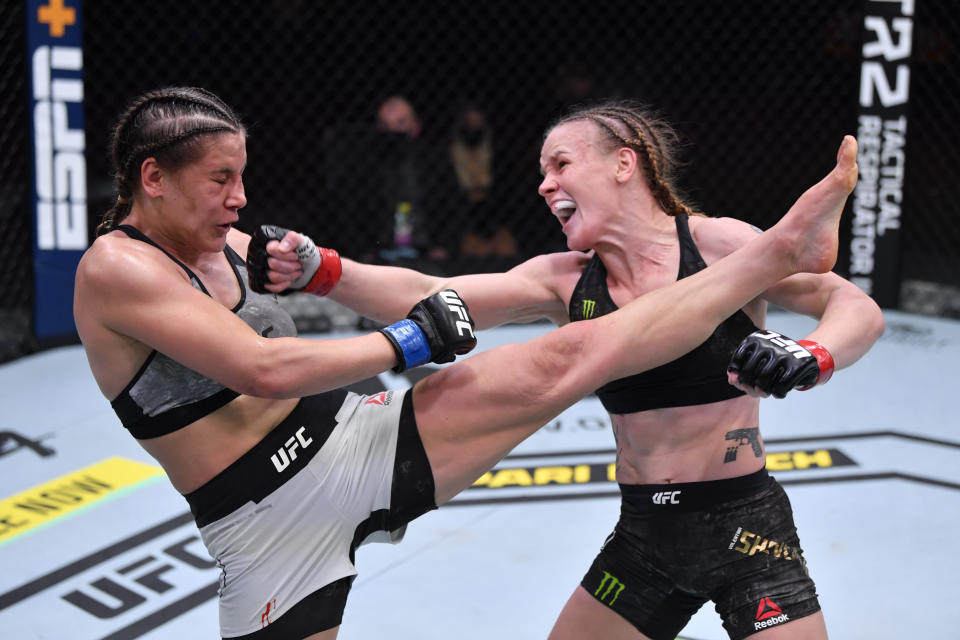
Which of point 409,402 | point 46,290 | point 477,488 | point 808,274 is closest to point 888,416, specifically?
point 477,488

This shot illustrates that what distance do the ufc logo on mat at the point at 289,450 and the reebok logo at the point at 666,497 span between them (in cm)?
61

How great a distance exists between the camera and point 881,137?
5137 millimetres

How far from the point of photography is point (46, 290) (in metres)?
4.44

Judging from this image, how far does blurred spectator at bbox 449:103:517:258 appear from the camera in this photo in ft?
17.8

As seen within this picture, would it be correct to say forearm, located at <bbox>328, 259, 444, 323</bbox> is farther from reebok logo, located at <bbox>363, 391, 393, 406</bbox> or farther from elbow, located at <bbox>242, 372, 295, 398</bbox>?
elbow, located at <bbox>242, 372, 295, 398</bbox>

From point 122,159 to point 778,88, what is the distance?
5.04 m

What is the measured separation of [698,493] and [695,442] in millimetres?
89

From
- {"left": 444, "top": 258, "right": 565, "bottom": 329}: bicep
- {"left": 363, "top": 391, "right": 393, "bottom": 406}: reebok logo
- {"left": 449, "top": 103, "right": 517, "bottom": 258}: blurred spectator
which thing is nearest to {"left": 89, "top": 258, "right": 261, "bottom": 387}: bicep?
{"left": 363, "top": 391, "right": 393, "bottom": 406}: reebok logo

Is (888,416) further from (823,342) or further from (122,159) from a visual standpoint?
(122,159)

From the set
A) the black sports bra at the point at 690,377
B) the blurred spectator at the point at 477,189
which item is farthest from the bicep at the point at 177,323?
the blurred spectator at the point at 477,189

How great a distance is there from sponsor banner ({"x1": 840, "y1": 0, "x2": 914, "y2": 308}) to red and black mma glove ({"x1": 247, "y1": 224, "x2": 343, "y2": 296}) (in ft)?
13.5

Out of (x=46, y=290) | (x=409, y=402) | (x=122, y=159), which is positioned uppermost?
(x=122, y=159)

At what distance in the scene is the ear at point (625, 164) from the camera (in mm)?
1758

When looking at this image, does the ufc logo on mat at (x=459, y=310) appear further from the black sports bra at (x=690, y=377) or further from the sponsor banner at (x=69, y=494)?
the sponsor banner at (x=69, y=494)
